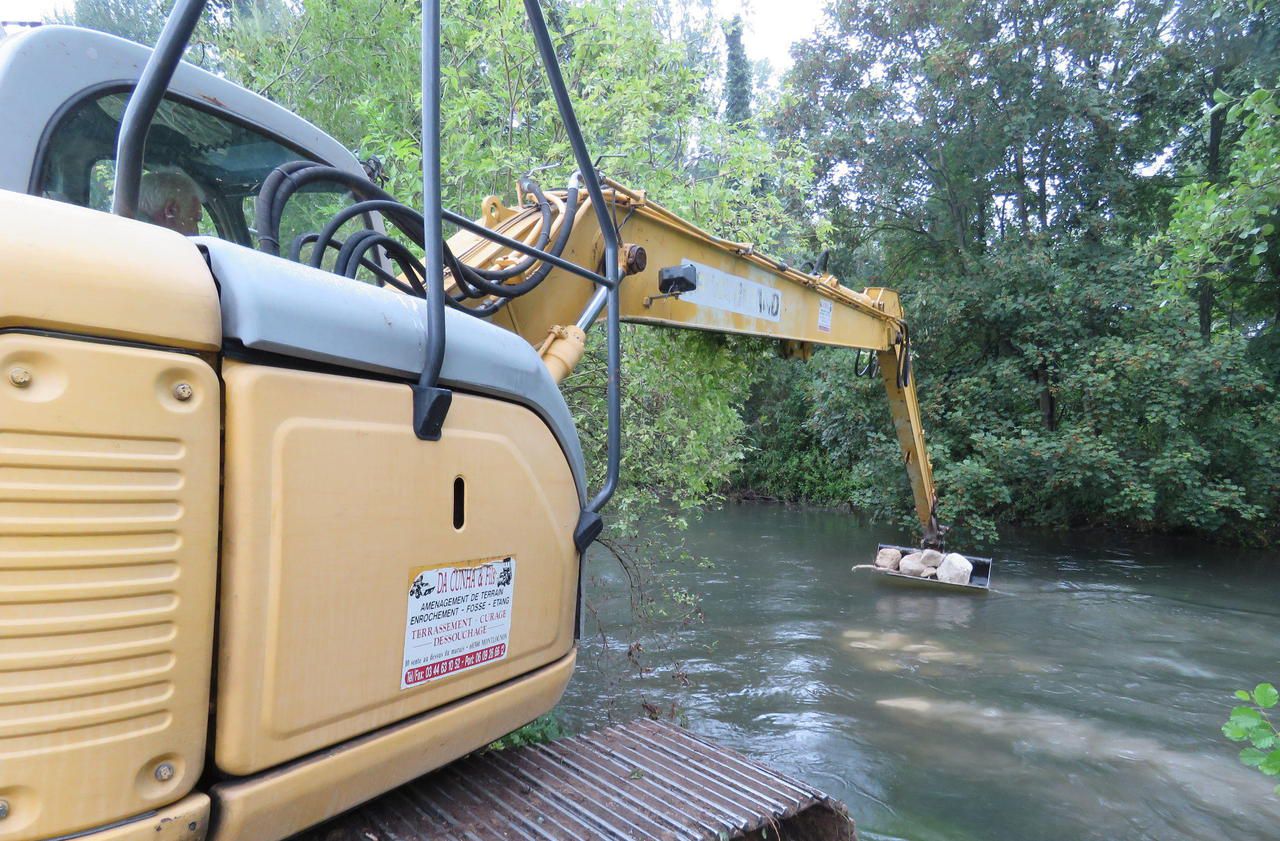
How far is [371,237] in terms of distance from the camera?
1704 millimetres

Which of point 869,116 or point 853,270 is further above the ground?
point 869,116

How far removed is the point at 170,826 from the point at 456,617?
1.81 feet

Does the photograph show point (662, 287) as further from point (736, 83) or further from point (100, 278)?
point (736, 83)

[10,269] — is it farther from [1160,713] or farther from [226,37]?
[226,37]

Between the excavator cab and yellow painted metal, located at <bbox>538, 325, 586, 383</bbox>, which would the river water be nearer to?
yellow painted metal, located at <bbox>538, 325, 586, 383</bbox>

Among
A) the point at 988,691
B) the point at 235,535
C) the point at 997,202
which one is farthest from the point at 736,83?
the point at 235,535

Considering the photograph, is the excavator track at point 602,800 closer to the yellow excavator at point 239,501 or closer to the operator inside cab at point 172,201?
the yellow excavator at point 239,501

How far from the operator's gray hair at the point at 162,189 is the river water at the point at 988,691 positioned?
4031mm

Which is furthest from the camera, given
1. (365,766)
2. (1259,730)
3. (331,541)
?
(1259,730)

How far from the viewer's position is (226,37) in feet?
23.2

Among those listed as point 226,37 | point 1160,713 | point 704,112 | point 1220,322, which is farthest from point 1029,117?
point 226,37

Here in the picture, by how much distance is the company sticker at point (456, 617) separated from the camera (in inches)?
58.2

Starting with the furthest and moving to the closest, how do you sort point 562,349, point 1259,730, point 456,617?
point 1259,730 → point 562,349 → point 456,617

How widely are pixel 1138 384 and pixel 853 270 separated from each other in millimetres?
6213
